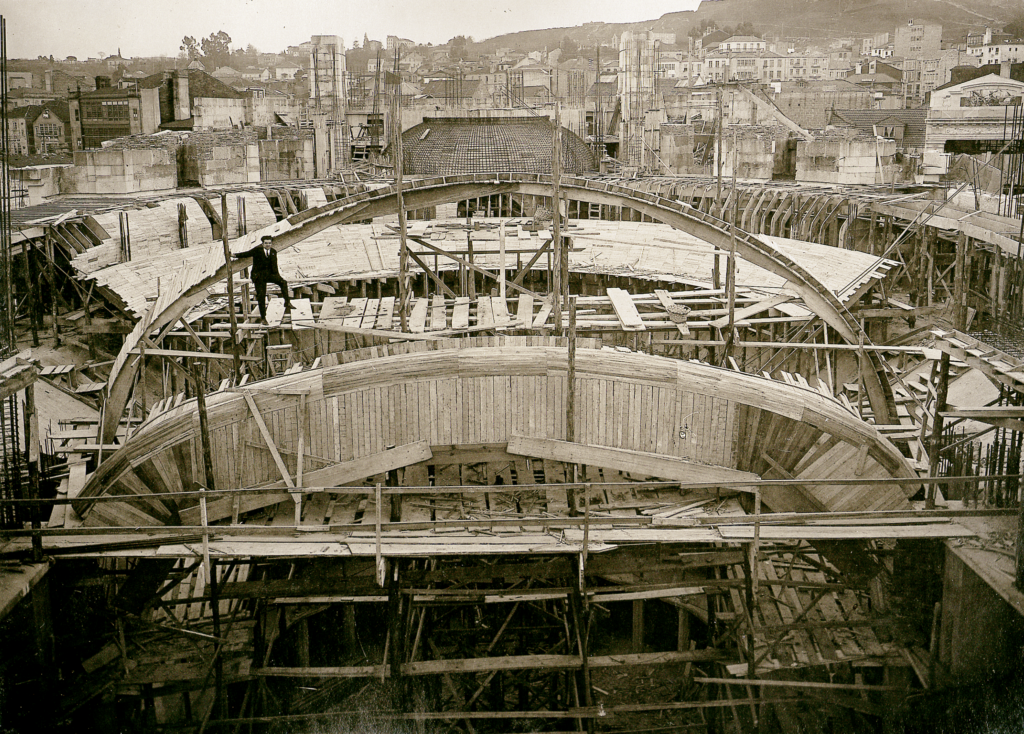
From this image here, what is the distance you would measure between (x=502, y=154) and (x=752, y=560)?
3012 centimetres

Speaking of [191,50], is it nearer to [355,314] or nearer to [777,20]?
[355,314]

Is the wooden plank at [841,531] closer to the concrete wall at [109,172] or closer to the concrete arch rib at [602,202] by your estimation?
the concrete arch rib at [602,202]

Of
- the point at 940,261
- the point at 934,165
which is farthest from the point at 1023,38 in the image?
the point at 940,261

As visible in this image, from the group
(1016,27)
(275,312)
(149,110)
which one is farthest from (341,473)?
(149,110)

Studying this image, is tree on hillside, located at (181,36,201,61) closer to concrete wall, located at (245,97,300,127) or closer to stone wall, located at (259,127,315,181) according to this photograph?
concrete wall, located at (245,97,300,127)

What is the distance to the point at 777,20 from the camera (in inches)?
2124

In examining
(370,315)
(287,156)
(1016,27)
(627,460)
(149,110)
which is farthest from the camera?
(149,110)

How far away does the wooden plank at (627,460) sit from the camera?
472 inches

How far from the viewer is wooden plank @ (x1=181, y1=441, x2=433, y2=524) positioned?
11594mm

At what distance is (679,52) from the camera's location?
6103cm

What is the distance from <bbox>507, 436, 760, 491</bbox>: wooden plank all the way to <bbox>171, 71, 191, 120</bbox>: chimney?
111 feet

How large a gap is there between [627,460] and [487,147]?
1133 inches

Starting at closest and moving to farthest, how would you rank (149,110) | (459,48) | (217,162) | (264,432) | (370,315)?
1. (264,432)
2. (370,315)
3. (217,162)
4. (149,110)
5. (459,48)

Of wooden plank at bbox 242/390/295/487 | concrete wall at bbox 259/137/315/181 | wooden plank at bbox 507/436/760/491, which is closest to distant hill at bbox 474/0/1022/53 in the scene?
concrete wall at bbox 259/137/315/181
